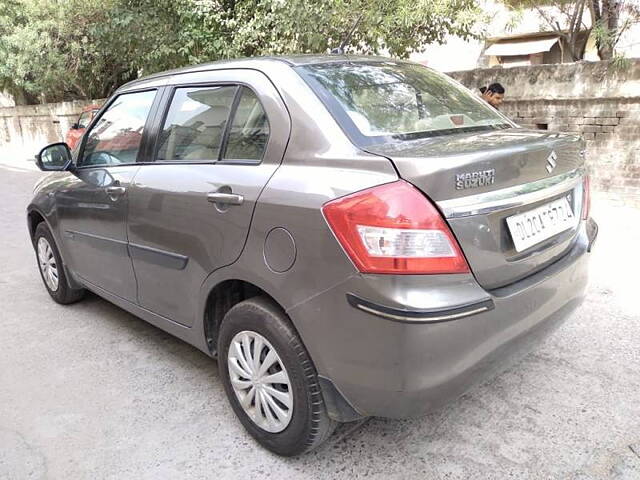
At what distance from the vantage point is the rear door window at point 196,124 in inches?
102

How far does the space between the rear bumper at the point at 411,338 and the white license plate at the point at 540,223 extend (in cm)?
17

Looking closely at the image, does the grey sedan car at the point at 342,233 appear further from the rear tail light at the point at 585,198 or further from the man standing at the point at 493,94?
the man standing at the point at 493,94

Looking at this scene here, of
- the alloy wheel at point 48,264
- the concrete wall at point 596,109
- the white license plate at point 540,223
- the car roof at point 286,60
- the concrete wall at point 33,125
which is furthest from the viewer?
the concrete wall at point 33,125

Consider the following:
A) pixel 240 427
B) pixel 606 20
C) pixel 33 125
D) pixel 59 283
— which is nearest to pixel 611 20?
pixel 606 20

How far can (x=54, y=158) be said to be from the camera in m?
3.67

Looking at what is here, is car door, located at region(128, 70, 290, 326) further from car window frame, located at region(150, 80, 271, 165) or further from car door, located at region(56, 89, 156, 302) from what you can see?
car door, located at region(56, 89, 156, 302)

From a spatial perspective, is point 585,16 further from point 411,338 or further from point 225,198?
point 411,338

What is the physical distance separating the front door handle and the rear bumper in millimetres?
1498

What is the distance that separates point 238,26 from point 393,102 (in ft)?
20.4

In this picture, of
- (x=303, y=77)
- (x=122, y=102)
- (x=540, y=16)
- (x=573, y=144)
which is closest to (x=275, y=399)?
(x=303, y=77)

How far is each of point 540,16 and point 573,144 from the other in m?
6.28

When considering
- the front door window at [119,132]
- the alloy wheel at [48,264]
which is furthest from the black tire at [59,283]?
the front door window at [119,132]

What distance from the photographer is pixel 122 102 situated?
3447 millimetres

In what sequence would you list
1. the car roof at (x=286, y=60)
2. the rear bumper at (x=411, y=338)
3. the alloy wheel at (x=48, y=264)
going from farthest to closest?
the alloy wheel at (x=48, y=264), the car roof at (x=286, y=60), the rear bumper at (x=411, y=338)
